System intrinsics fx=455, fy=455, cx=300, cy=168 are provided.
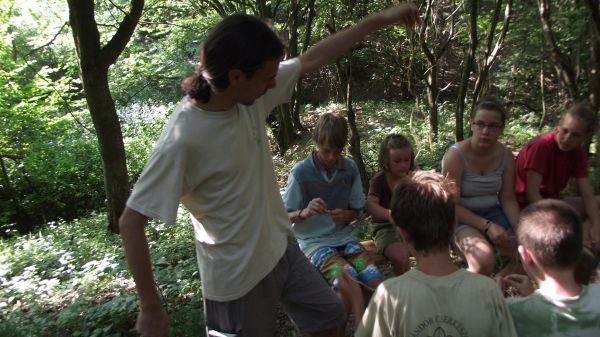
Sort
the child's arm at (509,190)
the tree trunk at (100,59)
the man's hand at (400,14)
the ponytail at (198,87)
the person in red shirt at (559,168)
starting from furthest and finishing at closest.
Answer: the tree trunk at (100,59), the child's arm at (509,190), the person in red shirt at (559,168), the man's hand at (400,14), the ponytail at (198,87)

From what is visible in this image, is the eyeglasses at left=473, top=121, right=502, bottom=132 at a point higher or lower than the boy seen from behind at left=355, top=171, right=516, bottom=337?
higher

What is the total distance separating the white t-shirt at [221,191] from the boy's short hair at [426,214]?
585 mm

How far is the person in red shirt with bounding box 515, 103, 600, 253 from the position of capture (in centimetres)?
314

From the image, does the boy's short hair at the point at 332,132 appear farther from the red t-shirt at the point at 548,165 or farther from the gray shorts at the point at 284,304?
the red t-shirt at the point at 548,165

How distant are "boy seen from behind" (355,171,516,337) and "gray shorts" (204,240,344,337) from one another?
1.52ft

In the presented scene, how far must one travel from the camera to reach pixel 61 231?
8148mm

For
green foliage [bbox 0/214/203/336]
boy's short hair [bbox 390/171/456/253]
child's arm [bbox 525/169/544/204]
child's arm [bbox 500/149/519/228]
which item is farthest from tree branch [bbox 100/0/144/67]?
boy's short hair [bbox 390/171/456/253]

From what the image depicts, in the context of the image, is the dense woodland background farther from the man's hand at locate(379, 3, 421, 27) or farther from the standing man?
the standing man

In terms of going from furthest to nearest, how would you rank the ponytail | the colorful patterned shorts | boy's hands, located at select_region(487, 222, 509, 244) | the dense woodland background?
1. the dense woodland background
2. boy's hands, located at select_region(487, 222, 509, 244)
3. the colorful patterned shorts
4. the ponytail

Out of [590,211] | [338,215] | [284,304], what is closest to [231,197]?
[284,304]

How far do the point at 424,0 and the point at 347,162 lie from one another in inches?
353

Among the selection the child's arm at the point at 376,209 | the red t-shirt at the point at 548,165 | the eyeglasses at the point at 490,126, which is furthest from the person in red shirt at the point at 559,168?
the child's arm at the point at 376,209

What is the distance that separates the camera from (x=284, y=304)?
2.32 meters

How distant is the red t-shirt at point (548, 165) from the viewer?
3.26 metres
